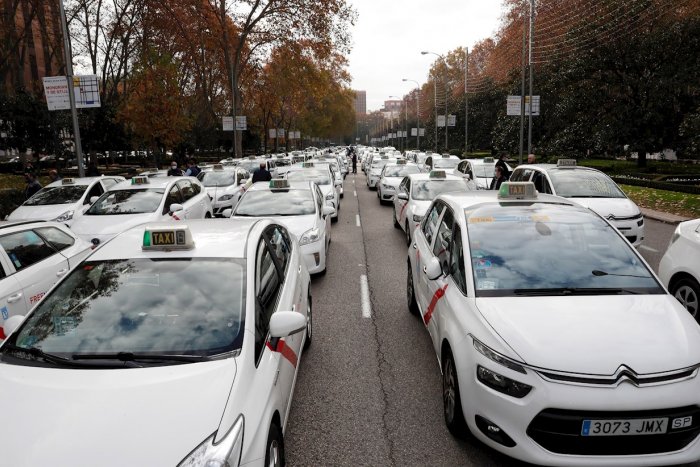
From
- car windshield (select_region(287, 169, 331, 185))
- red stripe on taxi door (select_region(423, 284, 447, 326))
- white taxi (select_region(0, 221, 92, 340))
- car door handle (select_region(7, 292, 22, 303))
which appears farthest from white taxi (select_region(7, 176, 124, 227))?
red stripe on taxi door (select_region(423, 284, 447, 326))

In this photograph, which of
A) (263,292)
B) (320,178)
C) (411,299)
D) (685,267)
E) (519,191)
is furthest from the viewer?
(320,178)

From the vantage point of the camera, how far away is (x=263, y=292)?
3865 millimetres

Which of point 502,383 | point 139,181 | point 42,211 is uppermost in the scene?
point 139,181

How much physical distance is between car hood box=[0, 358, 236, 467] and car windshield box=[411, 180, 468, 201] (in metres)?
9.41

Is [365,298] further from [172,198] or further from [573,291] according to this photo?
[172,198]

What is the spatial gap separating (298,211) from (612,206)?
19.1 feet

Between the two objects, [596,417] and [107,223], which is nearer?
[596,417]

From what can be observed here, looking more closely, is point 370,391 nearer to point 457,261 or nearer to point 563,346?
point 457,261

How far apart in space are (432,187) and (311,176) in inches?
264

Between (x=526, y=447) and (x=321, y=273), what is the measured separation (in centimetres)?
612

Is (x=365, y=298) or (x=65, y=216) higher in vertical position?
(x=65, y=216)

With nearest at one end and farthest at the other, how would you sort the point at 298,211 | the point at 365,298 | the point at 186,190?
the point at 365,298, the point at 298,211, the point at 186,190

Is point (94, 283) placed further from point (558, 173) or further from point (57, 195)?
point (57, 195)

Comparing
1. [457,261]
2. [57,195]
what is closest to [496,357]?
[457,261]
